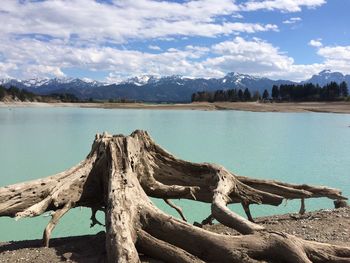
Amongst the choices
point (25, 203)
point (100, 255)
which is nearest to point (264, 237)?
point (100, 255)

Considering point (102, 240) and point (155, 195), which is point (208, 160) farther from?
point (102, 240)

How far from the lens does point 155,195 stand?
8.62m

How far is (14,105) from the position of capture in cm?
14175

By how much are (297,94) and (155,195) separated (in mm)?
129632

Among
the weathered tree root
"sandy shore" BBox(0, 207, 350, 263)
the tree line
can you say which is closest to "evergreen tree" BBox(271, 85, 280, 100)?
the tree line

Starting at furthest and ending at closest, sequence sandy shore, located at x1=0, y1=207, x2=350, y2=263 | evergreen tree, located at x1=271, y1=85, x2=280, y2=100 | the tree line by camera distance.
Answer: evergreen tree, located at x1=271, y1=85, x2=280, y2=100 < the tree line < sandy shore, located at x1=0, y1=207, x2=350, y2=263

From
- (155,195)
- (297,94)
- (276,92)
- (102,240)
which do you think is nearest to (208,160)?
(155,195)

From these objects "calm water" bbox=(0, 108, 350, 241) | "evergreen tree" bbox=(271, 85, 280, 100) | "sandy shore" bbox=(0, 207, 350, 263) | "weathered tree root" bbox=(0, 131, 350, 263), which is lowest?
"calm water" bbox=(0, 108, 350, 241)

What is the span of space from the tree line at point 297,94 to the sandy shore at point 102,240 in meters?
119

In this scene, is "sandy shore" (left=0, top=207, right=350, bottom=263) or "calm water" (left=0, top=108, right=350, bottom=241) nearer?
"sandy shore" (left=0, top=207, right=350, bottom=263)

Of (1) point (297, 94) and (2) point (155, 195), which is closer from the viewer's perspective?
(2) point (155, 195)

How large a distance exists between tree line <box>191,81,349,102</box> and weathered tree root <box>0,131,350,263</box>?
394 ft

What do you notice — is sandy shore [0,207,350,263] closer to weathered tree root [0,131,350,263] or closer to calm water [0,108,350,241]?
weathered tree root [0,131,350,263]

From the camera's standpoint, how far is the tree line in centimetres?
12444
